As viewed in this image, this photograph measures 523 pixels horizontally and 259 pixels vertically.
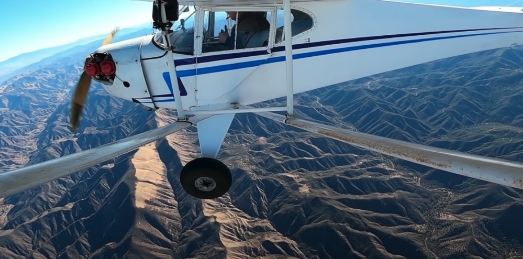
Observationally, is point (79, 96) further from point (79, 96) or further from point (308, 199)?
point (308, 199)

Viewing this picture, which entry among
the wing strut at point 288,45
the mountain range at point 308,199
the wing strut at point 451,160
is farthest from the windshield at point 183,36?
the mountain range at point 308,199

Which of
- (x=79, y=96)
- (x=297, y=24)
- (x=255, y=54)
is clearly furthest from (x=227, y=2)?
(x=79, y=96)

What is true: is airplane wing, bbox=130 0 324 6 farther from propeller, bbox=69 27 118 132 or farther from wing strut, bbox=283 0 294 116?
propeller, bbox=69 27 118 132

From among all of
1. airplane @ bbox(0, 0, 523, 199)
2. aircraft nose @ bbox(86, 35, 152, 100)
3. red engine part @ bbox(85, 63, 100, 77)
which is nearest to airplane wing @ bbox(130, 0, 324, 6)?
airplane @ bbox(0, 0, 523, 199)

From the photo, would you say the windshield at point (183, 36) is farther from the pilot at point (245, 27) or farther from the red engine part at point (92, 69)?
the red engine part at point (92, 69)

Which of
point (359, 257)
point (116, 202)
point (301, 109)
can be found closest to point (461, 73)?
point (301, 109)

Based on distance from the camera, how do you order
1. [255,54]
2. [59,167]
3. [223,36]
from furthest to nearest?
[223,36], [255,54], [59,167]
